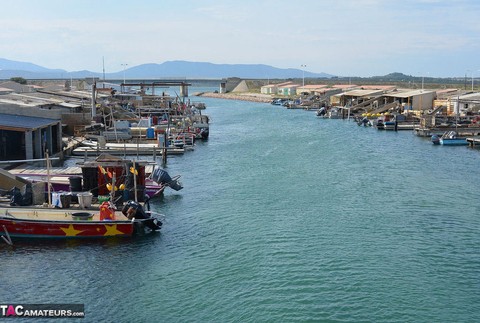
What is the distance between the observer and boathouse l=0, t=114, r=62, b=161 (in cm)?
3109

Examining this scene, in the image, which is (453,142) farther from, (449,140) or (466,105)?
(466,105)

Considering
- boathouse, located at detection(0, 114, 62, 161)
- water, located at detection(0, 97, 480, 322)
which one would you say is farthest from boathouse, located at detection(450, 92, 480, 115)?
boathouse, located at detection(0, 114, 62, 161)

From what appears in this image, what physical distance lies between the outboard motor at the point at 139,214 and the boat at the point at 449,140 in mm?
32637

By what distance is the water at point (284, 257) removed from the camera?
52.5 ft

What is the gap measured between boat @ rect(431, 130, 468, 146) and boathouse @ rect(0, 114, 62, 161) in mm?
30238

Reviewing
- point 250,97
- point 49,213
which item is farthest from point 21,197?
point 250,97

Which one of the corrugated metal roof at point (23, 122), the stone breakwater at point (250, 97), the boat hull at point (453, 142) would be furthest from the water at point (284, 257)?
the stone breakwater at point (250, 97)

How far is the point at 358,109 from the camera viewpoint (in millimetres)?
76875

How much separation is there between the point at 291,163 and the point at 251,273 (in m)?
20.9

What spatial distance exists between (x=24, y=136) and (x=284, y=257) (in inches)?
758

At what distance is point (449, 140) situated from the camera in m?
A: 47.7

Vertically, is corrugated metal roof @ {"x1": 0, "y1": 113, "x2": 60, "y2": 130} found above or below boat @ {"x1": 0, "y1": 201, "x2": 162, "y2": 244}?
above

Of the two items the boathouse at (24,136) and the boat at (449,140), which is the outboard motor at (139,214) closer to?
the boathouse at (24,136)

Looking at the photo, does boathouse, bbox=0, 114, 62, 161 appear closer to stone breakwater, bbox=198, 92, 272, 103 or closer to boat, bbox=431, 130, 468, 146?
boat, bbox=431, 130, 468, 146
